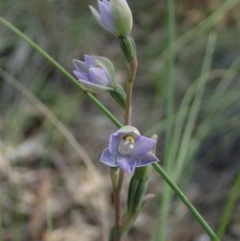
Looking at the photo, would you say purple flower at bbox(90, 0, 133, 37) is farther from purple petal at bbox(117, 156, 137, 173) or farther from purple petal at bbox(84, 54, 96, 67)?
purple petal at bbox(117, 156, 137, 173)

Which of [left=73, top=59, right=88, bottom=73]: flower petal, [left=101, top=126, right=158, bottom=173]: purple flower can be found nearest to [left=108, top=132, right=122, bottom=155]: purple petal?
[left=101, top=126, right=158, bottom=173]: purple flower

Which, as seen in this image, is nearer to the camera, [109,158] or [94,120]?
[109,158]

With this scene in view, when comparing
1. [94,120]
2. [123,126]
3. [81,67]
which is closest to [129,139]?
[123,126]

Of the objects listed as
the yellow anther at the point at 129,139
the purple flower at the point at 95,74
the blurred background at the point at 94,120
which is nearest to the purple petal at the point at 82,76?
the purple flower at the point at 95,74

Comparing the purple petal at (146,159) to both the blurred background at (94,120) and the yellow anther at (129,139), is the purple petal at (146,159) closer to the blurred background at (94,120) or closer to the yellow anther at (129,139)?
the yellow anther at (129,139)

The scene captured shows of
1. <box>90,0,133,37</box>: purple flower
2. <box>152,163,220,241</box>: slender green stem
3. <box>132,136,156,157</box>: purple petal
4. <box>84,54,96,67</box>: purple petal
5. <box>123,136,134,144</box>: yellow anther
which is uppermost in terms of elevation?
<box>90,0,133,37</box>: purple flower

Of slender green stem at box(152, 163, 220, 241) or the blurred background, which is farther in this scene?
the blurred background

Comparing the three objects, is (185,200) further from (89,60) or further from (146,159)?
(89,60)

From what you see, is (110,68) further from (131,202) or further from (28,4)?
(28,4)
